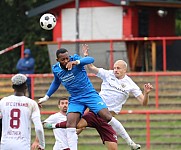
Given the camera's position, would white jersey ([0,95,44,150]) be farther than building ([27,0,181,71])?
No

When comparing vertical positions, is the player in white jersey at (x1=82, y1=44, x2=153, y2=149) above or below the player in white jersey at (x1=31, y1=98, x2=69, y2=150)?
above

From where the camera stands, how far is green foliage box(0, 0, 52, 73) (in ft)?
123

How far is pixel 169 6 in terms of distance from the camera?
31.7 meters

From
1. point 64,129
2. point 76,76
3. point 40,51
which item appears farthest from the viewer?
point 40,51

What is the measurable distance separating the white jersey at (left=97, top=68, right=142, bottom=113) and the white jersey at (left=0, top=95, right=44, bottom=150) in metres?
3.97

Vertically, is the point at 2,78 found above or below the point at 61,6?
below

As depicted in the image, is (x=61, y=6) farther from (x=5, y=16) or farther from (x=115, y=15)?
(x=5, y=16)

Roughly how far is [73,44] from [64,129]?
13.3m

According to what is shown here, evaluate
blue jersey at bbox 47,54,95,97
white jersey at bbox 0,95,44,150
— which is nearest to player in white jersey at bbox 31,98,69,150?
blue jersey at bbox 47,54,95,97

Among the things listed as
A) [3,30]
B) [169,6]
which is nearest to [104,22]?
[169,6]

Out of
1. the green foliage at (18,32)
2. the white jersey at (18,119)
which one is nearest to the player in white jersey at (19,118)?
the white jersey at (18,119)

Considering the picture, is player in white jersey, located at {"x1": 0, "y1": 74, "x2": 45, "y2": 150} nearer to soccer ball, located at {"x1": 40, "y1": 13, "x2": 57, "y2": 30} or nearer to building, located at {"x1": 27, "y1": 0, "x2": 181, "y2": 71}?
soccer ball, located at {"x1": 40, "y1": 13, "x2": 57, "y2": 30}

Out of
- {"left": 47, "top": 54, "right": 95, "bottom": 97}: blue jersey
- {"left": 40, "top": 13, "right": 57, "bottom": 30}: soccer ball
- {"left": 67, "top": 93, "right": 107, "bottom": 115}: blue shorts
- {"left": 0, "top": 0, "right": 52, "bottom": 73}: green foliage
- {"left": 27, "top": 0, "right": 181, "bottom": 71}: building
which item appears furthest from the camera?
{"left": 0, "top": 0, "right": 52, "bottom": 73}: green foliage

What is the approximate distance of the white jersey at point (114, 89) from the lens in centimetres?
1606
